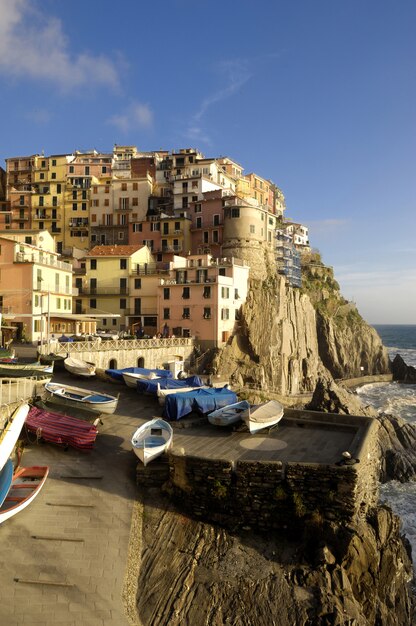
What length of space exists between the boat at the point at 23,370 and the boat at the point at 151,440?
884 centimetres

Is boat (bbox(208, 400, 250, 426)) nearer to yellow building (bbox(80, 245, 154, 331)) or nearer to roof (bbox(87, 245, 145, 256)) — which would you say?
yellow building (bbox(80, 245, 154, 331))

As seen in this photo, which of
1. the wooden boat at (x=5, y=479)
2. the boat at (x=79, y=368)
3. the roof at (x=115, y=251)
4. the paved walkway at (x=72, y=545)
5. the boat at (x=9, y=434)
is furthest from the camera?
the roof at (x=115, y=251)

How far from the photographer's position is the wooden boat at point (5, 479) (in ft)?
45.6

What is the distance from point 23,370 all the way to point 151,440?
Result: 11919mm

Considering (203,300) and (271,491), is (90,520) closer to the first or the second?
(271,491)

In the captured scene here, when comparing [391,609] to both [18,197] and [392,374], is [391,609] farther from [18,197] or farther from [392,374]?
[18,197]

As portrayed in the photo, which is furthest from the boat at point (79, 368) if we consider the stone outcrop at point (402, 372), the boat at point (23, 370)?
the stone outcrop at point (402, 372)

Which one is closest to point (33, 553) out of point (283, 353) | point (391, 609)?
point (391, 609)

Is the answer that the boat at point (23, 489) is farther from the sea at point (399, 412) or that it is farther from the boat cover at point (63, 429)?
the sea at point (399, 412)

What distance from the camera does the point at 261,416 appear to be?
19.5 m

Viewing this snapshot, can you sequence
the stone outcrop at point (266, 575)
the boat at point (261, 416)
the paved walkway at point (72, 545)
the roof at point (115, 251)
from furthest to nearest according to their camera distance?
the roof at point (115, 251), the boat at point (261, 416), the stone outcrop at point (266, 575), the paved walkway at point (72, 545)

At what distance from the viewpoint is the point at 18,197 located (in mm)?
76688

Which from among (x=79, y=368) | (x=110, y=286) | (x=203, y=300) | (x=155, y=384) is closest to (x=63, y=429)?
(x=155, y=384)

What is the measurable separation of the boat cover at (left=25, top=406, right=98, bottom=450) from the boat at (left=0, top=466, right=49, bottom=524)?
7.41ft
